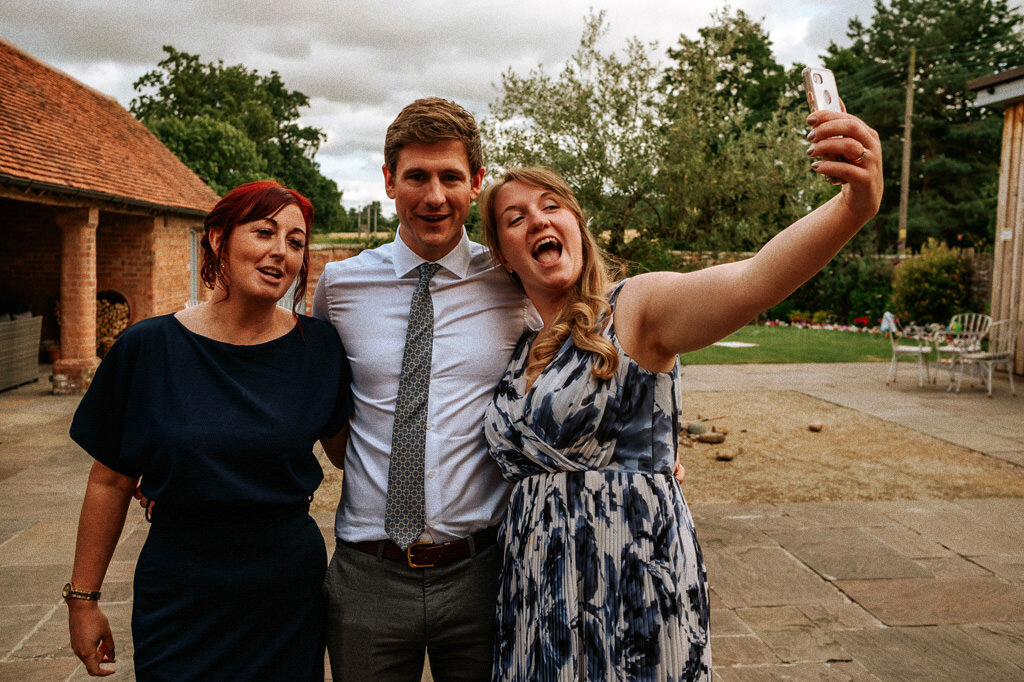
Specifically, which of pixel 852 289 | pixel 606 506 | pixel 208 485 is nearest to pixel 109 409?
pixel 208 485

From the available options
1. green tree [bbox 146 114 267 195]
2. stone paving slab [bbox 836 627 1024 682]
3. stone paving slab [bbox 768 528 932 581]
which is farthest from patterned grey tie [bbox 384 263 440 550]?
green tree [bbox 146 114 267 195]

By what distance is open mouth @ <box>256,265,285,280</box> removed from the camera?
1850 mm

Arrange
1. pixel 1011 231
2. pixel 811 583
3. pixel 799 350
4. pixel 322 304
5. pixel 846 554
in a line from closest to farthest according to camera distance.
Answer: pixel 322 304 → pixel 811 583 → pixel 846 554 → pixel 1011 231 → pixel 799 350

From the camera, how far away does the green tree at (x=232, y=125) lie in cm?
3800

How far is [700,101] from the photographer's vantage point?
7.14 m

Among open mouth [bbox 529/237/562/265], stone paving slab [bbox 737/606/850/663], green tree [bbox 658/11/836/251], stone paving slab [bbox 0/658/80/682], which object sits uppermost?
green tree [bbox 658/11/836/251]

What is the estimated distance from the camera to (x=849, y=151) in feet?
4.36

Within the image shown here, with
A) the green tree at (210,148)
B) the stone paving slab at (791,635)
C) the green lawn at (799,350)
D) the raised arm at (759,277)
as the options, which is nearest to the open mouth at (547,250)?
the raised arm at (759,277)

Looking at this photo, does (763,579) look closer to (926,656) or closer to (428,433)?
(926,656)

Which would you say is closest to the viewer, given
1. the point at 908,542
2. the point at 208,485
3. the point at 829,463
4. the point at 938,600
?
the point at 208,485

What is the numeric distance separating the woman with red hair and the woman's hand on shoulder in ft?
4.22

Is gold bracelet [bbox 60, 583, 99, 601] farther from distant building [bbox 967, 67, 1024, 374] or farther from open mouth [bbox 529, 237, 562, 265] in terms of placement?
distant building [bbox 967, 67, 1024, 374]

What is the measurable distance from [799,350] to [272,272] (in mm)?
15788

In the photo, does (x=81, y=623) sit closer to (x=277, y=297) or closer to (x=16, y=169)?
(x=277, y=297)
